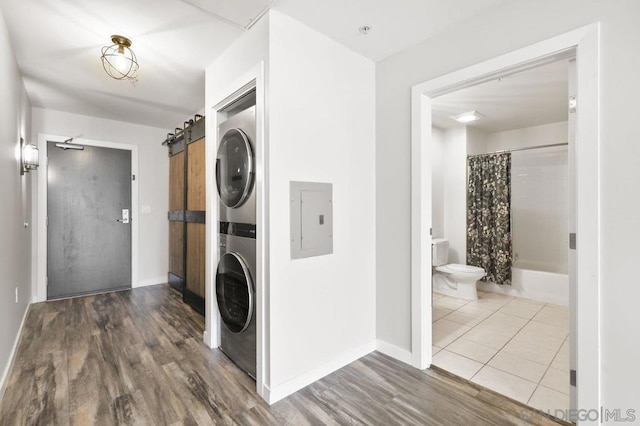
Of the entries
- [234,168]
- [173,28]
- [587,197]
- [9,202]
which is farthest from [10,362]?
[587,197]

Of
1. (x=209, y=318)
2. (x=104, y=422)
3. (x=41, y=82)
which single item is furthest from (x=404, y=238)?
(x=41, y=82)

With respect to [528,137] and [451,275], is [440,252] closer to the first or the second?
[451,275]

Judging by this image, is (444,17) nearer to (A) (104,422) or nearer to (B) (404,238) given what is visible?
(B) (404,238)

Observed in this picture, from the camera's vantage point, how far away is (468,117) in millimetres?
3961

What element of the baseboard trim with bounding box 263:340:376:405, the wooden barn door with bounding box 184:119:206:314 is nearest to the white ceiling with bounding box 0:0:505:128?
the wooden barn door with bounding box 184:119:206:314

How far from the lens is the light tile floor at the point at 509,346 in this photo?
196 cm

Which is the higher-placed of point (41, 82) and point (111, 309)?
point (41, 82)

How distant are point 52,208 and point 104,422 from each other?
135 inches

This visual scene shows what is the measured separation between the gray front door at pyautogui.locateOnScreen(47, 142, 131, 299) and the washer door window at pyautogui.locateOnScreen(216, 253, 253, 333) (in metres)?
2.83

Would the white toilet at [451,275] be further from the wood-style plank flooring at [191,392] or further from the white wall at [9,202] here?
the white wall at [9,202]

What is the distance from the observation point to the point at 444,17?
191 cm

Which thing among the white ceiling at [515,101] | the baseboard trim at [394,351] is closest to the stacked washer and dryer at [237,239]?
the baseboard trim at [394,351]

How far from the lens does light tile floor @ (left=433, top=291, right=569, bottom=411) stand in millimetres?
1963

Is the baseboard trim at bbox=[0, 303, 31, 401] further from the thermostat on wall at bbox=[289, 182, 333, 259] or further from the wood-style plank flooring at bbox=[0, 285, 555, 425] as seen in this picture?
the thermostat on wall at bbox=[289, 182, 333, 259]
